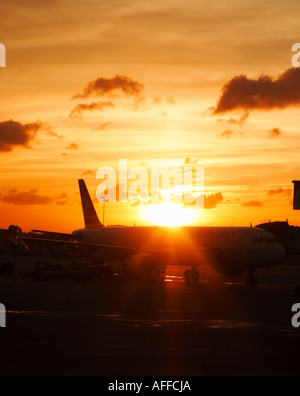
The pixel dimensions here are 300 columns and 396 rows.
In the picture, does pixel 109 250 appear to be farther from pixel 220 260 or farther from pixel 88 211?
pixel 88 211

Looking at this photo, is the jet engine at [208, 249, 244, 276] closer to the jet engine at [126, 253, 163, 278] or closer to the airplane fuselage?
the airplane fuselage

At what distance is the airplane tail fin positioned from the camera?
84125 millimetres

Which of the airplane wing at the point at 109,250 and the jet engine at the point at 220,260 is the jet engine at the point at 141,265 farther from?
the jet engine at the point at 220,260

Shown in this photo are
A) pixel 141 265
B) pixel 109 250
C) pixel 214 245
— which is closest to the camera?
pixel 214 245

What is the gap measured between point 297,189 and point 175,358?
28004 mm

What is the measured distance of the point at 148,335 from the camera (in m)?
25.1

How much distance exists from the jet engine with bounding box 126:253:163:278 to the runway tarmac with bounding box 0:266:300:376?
17594 millimetres

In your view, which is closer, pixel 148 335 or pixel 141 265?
pixel 148 335

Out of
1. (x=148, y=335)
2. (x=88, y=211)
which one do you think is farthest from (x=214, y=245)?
(x=148, y=335)

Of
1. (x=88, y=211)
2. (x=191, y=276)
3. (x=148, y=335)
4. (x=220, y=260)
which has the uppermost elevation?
(x=88, y=211)

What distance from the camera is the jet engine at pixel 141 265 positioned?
62875mm

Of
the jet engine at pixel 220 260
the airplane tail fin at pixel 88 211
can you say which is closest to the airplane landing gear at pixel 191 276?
the jet engine at pixel 220 260

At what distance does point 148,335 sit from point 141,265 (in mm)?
37944

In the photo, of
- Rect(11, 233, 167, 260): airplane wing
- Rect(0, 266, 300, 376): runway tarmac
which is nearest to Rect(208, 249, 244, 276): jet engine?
Rect(11, 233, 167, 260): airplane wing
